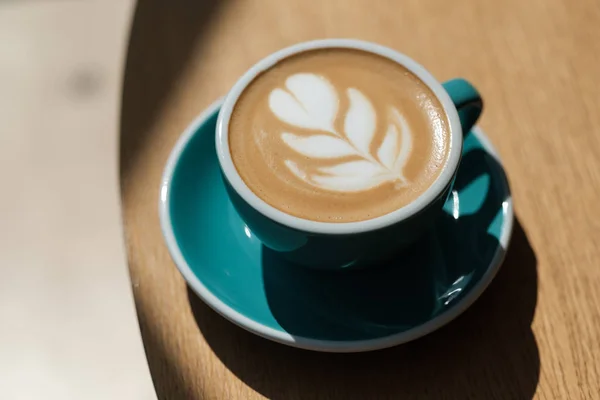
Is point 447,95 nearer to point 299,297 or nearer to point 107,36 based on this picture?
point 299,297

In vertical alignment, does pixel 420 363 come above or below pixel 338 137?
below

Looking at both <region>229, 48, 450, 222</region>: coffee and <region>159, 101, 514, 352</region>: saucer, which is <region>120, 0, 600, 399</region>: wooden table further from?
<region>229, 48, 450, 222</region>: coffee

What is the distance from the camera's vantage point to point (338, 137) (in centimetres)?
55

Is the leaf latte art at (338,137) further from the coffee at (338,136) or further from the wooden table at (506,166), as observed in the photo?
the wooden table at (506,166)

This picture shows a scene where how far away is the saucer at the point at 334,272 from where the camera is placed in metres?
0.53

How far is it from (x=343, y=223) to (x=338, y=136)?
0.33ft

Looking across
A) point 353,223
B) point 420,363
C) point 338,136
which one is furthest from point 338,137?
point 420,363

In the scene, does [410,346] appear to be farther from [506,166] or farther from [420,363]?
[506,166]

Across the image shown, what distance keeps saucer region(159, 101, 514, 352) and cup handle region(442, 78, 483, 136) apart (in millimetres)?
60

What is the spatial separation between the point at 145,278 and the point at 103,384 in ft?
1.68

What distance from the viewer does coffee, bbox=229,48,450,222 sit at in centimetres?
51

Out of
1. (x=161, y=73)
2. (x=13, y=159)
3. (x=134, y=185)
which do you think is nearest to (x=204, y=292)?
(x=134, y=185)

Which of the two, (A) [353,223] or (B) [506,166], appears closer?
(A) [353,223]

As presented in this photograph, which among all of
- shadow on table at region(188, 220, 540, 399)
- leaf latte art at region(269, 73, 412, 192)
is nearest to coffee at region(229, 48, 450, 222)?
leaf latte art at region(269, 73, 412, 192)
